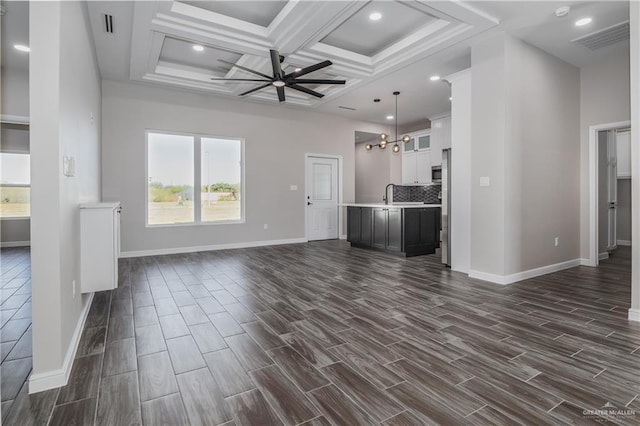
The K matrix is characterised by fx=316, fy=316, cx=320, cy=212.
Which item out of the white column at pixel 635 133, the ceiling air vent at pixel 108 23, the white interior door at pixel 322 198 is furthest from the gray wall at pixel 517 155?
the ceiling air vent at pixel 108 23

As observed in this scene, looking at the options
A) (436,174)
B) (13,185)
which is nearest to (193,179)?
(13,185)

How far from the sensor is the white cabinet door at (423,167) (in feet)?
26.2

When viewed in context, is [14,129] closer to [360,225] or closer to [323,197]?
[323,197]

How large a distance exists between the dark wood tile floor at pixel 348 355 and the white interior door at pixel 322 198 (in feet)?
12.5

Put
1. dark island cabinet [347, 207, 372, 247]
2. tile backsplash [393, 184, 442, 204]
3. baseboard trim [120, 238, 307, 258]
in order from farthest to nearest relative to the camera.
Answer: tile backsplash [393, 184, 442, 204] < dark island cabinet [347, 207, 372, 247] < baseboard trim [120, 238, 307, 258]

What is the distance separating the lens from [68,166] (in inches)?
84.6

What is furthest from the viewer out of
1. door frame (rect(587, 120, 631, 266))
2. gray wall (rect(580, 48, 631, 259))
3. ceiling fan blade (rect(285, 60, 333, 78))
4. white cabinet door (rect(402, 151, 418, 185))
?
white cabinet door (rect(402, 151, 418, 185))

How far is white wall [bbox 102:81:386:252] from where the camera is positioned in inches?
221

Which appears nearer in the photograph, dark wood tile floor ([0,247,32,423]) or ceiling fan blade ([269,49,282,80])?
dark wood tile floor ([0,247,32,423])

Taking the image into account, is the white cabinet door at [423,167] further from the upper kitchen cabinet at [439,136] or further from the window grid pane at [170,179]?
the window grid pane at [170,179]

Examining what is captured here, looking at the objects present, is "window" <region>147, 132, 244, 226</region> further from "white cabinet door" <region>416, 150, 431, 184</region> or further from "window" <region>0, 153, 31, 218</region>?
"white cabinet door" <region>416, 150, 431, 184</region>

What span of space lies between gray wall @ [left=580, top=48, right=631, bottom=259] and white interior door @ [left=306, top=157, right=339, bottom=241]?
192 inches

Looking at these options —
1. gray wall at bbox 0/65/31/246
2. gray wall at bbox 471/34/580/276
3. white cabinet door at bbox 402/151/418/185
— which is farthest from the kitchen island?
gray wall at bbox 0/65/31/246

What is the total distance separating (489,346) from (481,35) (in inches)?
146
